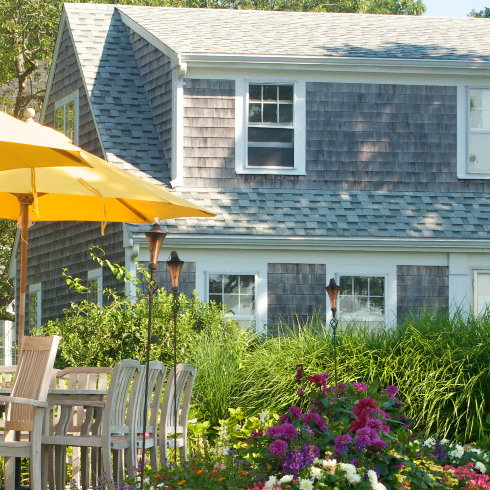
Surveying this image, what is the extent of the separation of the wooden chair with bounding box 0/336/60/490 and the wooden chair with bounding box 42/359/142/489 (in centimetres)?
31

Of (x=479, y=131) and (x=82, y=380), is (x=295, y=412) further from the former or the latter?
(x=479, y=131)

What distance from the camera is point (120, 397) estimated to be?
5527mm

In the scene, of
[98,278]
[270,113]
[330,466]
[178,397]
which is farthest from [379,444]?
[98,278]

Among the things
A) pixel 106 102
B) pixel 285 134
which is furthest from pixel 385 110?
pixel 106 102

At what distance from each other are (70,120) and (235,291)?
502 centimetres

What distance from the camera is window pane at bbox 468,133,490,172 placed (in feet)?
42.5

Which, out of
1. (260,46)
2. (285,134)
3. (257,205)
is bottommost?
(257,205)

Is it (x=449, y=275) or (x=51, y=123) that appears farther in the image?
(x=51, y=123)

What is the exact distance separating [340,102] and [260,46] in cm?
158

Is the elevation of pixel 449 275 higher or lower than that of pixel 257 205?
lower

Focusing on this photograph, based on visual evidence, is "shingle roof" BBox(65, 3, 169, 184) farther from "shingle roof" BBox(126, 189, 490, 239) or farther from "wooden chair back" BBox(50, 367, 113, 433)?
"wooden chair back" BBox(50, 367, 113, 433)

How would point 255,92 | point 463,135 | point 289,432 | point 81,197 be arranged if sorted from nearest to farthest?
point 289,432 < point 81,197 < point 255,92 < point 463,135

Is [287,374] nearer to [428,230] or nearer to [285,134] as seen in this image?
[428,230]

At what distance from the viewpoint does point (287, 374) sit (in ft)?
27.1
